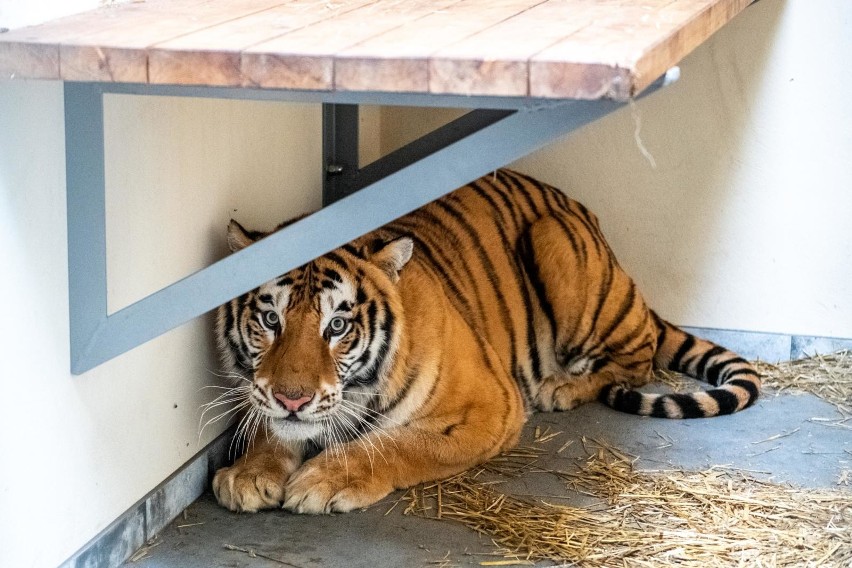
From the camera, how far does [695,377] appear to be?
3.68 metres

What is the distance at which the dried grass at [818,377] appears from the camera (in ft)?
11.4

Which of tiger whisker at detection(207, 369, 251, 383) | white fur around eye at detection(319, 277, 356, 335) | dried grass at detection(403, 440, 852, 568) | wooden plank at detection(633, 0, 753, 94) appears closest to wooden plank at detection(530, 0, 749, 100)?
wooden plank at detection(633, 0, 753, 94)

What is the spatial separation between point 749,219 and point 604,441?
3.32ft

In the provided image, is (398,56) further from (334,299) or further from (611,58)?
(334,299)

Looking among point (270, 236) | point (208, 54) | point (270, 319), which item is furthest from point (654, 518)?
point (208, 54)

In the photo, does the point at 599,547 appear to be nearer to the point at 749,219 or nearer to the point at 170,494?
the point at 170,494

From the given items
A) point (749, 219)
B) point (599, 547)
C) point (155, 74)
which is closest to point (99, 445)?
point (155, 74)

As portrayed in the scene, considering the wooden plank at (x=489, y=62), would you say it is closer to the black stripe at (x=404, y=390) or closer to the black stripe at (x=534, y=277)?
the black stripe at (x=404, y=390)

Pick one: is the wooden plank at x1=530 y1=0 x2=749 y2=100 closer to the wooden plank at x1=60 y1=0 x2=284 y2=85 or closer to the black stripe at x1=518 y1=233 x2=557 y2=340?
the wooden plank at x1=60 y1=0 x2=284 y2=85

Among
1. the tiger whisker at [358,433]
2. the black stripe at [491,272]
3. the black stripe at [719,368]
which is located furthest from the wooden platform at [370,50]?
the black stripe at [719,368]

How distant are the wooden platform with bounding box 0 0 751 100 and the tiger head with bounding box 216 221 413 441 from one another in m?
0.76

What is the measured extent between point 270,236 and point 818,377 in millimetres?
2246

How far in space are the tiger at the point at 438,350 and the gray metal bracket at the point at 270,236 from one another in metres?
0.53

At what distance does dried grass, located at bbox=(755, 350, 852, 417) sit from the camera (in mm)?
3479
